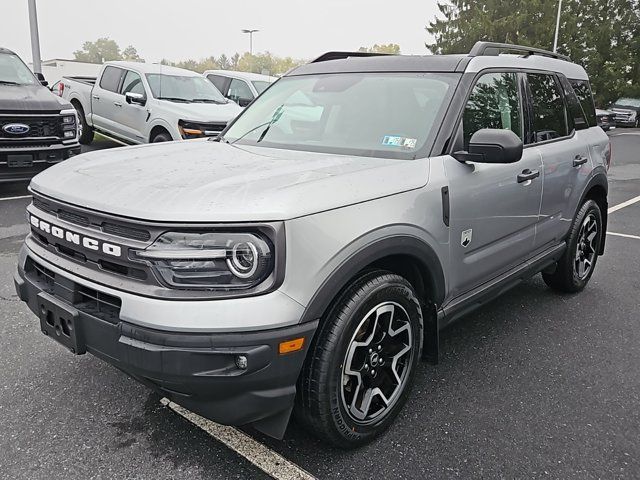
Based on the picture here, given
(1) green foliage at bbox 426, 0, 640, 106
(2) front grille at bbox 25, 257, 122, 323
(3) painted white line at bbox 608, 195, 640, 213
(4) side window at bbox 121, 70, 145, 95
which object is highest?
(1) green foliage at bbox 426, 0, 640, 106

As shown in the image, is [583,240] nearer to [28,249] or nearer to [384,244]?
[384,244]

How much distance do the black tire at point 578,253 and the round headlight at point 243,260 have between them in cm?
308

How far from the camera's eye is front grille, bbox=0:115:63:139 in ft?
A: 23.6

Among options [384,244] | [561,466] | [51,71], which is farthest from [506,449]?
[51,71]

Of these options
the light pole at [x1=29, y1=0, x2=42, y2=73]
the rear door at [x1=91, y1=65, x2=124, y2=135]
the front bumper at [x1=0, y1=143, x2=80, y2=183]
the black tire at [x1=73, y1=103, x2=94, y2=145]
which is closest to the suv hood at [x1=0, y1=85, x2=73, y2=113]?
the front bumper at [x1=0, y1=143, x2=80, y2=183]

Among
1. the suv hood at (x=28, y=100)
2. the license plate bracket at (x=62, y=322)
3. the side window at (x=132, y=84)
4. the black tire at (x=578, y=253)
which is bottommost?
the black tire at (x=578, y=253)

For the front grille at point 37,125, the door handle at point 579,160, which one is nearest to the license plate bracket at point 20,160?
the front grille at point 37,125

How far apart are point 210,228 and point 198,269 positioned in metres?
0.16

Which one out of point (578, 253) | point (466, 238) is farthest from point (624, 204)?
point (466, 238)

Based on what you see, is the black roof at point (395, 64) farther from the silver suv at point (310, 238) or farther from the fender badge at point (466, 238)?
the fender badge at point (466, 238)

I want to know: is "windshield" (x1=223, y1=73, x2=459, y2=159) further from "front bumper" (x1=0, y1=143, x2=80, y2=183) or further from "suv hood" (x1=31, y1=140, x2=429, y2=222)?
"front bumper" (x1=0, y1=143, x2=80, y2=183)

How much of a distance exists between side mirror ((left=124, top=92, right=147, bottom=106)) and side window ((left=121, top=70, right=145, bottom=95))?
0.36 meters

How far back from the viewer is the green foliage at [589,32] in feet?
110

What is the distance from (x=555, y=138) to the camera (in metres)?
3.94
